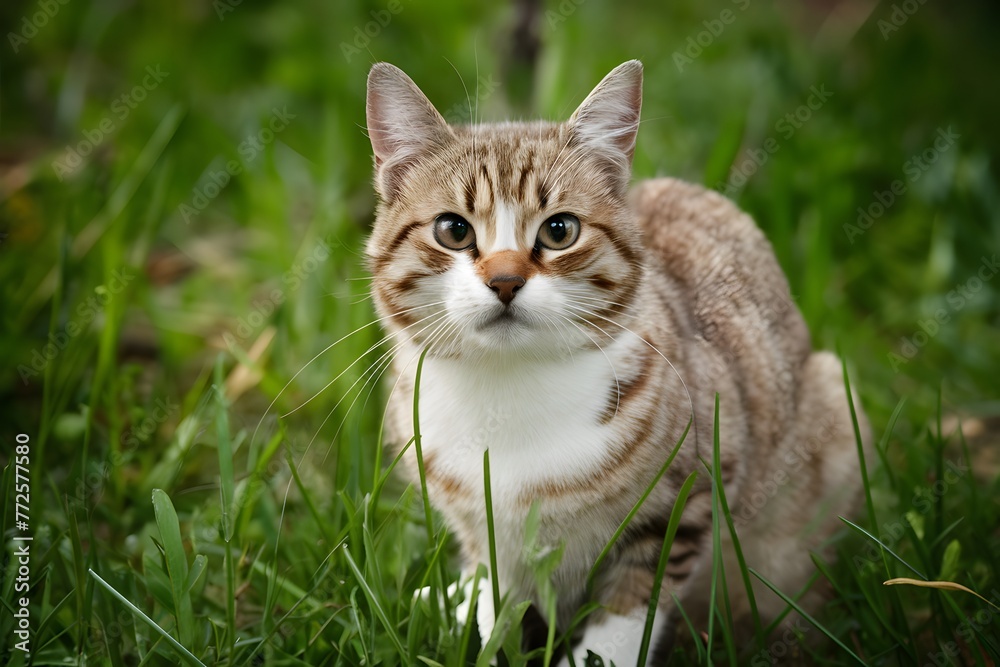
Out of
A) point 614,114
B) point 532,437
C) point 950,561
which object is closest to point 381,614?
point 532,437

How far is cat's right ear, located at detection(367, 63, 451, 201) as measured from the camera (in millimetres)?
2404

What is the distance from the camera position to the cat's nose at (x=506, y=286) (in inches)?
83.0

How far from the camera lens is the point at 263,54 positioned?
586 centimetres

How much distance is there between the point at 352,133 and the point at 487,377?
2.89 m

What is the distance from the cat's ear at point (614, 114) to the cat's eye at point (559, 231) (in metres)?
0.26

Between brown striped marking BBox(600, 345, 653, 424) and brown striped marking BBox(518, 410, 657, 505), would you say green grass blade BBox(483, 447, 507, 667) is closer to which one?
brown striped marking BBox(518, 410, 657, 505)

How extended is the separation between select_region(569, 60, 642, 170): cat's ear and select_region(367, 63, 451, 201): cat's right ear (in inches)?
14.5

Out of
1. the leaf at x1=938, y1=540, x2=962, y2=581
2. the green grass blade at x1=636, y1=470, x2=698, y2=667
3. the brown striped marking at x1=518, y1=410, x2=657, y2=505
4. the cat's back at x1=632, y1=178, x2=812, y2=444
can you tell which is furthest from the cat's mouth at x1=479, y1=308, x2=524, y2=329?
the leaf at x1=938, y1=540, x2=962, y2=581

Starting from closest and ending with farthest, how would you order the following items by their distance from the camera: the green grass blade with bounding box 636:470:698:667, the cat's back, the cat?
the green grass blade with bounding box 636:470:698:667, the cat, the cat's back

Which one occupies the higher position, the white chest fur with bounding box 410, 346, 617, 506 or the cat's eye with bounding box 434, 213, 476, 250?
the cat's eye with bounding box 434, 213, 476, 250

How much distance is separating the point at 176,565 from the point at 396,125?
123cm

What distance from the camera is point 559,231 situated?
2.32m

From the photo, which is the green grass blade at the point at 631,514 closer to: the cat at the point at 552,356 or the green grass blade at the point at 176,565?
the cat at the point at 552,356

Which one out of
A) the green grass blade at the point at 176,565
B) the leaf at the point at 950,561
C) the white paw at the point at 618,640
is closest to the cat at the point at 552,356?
the white paw at the point at 618,640
